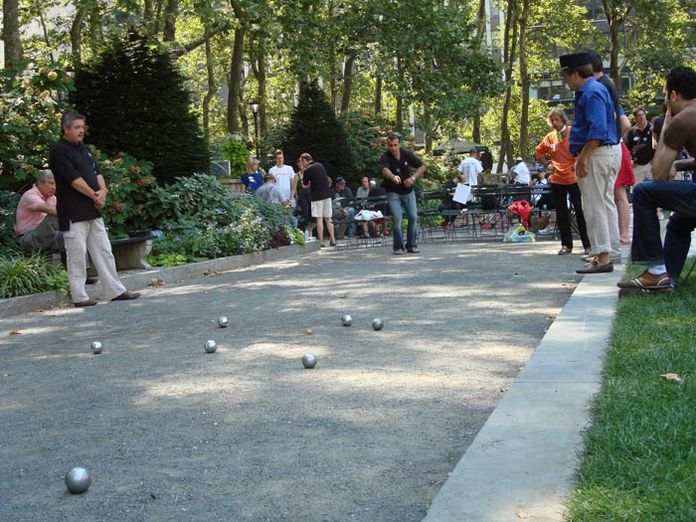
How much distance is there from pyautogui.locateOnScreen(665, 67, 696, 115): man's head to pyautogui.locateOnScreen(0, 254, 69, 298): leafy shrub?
7.70m

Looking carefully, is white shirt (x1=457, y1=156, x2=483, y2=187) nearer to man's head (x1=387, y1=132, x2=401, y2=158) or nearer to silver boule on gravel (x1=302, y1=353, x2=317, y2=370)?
man's head (x1=387, y1=132, x2=401, y2=158)

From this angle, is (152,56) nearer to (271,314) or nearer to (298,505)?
(271,314)

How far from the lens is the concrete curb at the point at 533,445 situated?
3.70 m

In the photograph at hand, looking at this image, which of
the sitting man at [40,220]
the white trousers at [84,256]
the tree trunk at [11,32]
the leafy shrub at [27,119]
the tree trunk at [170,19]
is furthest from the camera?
the tree trunk at [170,19]

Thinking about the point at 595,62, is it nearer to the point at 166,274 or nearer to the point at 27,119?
the point at 166,274

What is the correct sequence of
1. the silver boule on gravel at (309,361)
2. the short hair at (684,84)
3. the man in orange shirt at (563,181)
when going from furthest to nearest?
the man in orange shirt at (563,181) < the short hair at (684,84) < the silver boule on gravel at (309,361)

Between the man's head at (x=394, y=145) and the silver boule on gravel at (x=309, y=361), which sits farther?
the man's head at (x=394, y=145)

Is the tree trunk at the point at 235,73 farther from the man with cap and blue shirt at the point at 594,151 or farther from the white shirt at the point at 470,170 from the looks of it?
the man with cap and blue shirt at the point at 594,151

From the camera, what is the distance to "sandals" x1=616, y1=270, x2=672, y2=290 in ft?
27.2

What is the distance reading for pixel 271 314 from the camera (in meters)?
10.2

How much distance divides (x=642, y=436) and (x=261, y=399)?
8.34 ft

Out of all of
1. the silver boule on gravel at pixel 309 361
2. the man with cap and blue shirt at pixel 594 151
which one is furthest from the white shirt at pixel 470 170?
the silver boule on gravel at pixel 309 361

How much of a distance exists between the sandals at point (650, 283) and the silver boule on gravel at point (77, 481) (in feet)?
17.3

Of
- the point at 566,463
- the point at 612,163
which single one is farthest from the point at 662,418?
the point at 612,163
